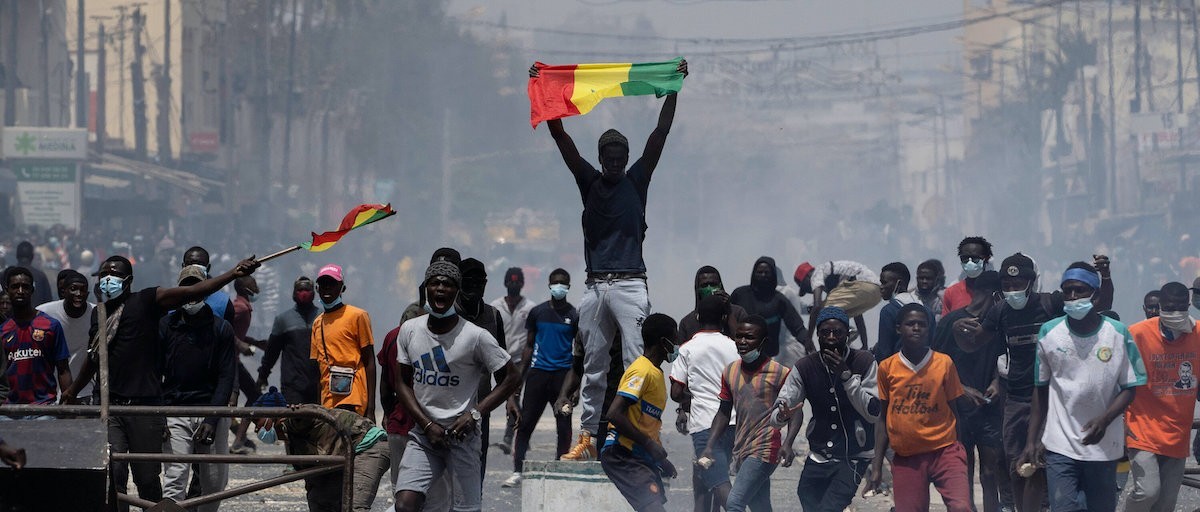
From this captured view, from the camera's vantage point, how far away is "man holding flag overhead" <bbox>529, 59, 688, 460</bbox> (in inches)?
345

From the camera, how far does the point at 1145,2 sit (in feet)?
189

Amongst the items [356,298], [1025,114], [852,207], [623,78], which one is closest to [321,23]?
[356,298]

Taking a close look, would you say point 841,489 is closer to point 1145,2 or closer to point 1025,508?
point 1025,508

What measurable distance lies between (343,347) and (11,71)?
38.4 metres

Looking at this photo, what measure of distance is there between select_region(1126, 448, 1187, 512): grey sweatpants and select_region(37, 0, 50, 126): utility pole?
40.9 m

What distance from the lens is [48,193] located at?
39188 mm

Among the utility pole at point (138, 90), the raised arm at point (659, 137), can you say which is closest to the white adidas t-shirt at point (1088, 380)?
the raised arm at point (659, 137)

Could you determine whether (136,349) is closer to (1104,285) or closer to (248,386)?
(248,386)

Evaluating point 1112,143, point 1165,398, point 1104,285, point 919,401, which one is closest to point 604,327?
point 919,401

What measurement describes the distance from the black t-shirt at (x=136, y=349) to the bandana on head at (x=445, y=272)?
1.83 meters

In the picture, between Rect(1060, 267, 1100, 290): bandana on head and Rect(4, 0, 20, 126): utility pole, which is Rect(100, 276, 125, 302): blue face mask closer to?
Rect(1060, 267, 1100, 290): bandana on head

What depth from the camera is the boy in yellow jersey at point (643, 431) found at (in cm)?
775

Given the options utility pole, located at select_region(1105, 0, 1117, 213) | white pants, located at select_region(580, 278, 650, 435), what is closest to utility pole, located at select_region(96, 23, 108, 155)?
utility pole, located at select_region(1105, 0, 1117, 213)

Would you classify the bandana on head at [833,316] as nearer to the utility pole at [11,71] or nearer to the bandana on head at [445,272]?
the bandana on head at [445,272]
